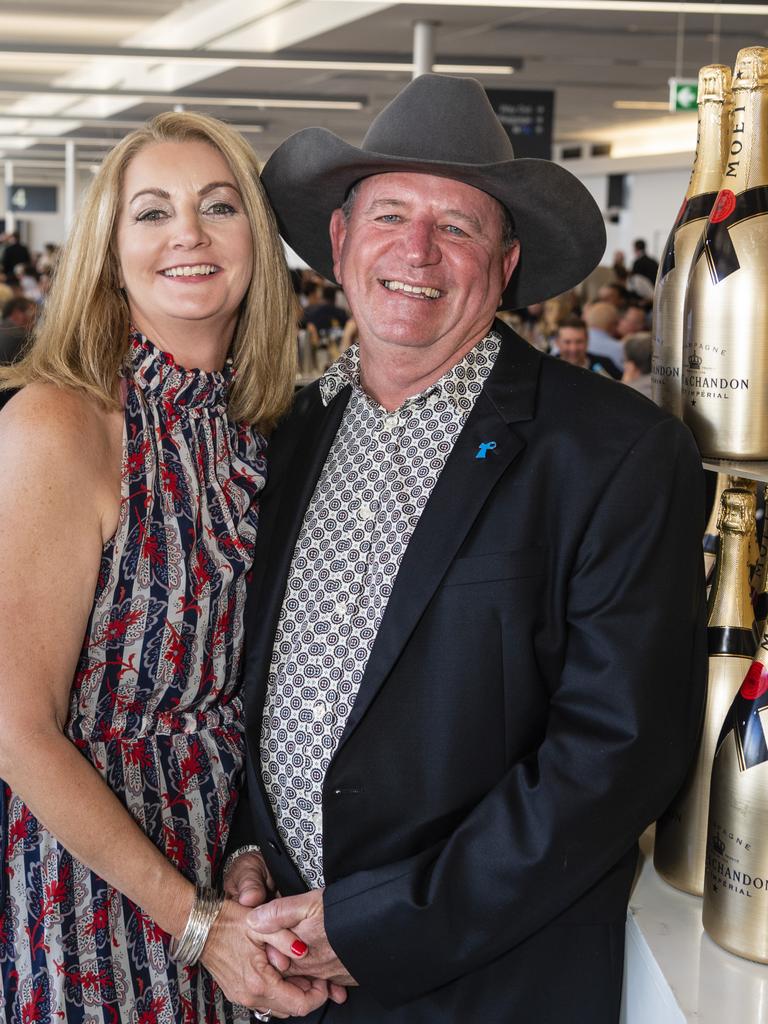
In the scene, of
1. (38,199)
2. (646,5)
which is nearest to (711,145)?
(646,5)

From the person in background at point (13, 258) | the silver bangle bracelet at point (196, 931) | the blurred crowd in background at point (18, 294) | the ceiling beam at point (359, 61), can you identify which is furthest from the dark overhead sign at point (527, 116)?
the silver bangle bracelet at point (196, 931)

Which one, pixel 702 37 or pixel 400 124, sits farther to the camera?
pixel 702 37

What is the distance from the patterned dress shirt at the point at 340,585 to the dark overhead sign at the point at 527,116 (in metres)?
8.89

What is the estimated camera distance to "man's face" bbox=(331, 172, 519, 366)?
5.84ft

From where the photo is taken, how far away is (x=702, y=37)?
31.0ft

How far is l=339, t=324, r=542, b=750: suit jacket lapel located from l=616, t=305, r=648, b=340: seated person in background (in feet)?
26.0

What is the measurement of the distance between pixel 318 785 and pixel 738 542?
0.68 metres

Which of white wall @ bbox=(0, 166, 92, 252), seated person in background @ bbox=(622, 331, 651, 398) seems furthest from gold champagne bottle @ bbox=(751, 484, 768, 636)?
white wall @ bbox=(0, 166, 92, 252)

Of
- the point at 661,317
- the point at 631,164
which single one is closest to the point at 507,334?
the point at 661,317

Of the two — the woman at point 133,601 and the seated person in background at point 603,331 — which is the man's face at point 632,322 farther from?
the woman at point 133,601

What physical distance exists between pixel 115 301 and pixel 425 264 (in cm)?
51

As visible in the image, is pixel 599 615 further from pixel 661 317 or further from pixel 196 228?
pixel 196 228

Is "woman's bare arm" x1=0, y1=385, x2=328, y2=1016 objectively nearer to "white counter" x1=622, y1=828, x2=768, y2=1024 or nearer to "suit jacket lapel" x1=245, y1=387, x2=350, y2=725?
"suit jacket lapel" x1=245, y1=387, x2=350, y2=725

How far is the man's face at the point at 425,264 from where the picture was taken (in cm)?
178
